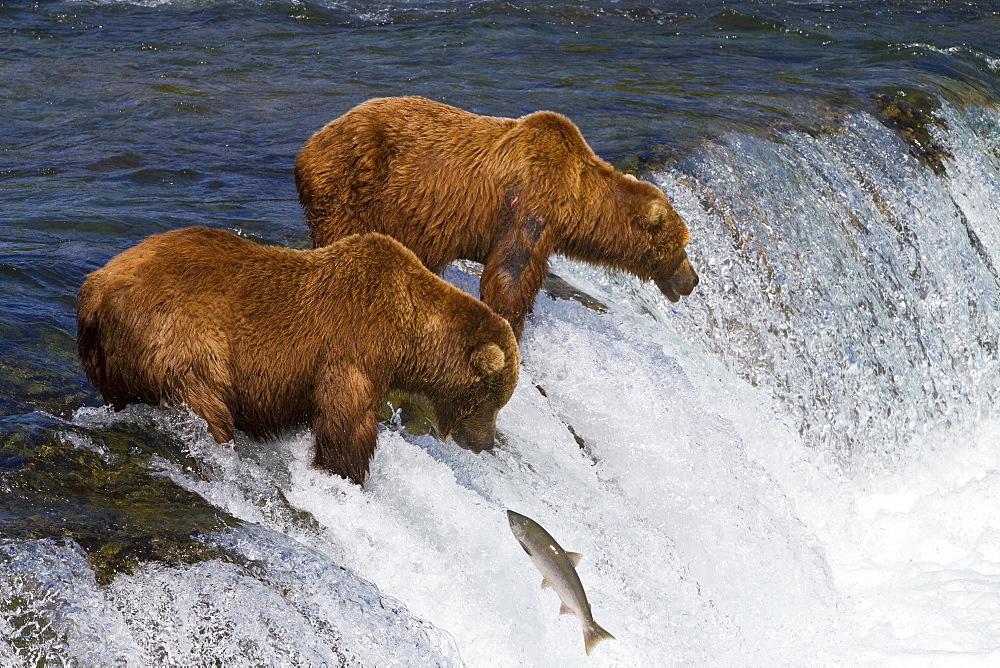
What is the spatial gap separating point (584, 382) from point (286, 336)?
2395mm

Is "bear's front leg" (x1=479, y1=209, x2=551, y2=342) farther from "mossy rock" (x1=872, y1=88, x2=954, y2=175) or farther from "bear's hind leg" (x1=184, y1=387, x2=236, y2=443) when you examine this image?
"mossy rock" (x1=872, y1=88, x2=954, y2=175)

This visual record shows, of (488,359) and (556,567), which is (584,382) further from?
(556,567)

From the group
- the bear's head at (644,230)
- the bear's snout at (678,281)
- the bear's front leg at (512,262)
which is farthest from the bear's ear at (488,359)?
the bear's snout at (678,281)

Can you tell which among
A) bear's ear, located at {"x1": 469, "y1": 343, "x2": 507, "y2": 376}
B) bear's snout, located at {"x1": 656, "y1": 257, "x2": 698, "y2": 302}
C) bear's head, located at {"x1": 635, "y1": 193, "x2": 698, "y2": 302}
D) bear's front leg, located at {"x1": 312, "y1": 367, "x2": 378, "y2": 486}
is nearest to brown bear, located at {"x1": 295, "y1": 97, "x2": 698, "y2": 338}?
bear's head, located at {"x1": 635, "y1": 193, "x2": 698, "y2": 302}

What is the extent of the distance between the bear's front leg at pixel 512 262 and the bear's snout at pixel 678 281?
1.01m

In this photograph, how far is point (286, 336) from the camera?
4516 millimetres

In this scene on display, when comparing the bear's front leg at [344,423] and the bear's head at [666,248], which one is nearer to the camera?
the bear's front leg at [344,423]

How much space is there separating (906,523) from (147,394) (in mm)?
5383

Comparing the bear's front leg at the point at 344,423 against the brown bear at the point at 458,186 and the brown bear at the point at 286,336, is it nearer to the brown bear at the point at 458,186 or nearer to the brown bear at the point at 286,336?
the brown bear at the point at 286,336

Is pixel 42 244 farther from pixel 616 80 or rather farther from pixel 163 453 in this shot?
pixel 616 80

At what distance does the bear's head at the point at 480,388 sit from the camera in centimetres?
488

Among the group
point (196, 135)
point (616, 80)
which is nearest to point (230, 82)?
point (196, 135)

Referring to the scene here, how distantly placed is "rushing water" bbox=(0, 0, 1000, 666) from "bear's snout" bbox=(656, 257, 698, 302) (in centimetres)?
42

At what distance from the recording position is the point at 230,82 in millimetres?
11453
